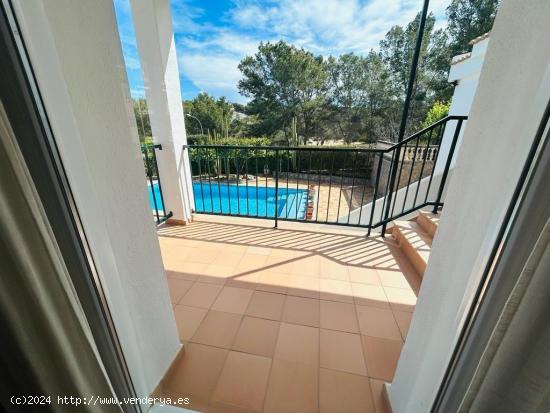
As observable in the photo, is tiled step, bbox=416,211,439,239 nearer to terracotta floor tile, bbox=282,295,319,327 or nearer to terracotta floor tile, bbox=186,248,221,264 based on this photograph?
terracotta floor tile, bbox=282,295,319,327

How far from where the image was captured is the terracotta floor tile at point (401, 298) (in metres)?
1.70

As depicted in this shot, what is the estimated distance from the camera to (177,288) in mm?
1844

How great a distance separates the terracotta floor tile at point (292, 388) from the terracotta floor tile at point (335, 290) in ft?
1.95

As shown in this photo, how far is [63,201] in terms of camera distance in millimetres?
598

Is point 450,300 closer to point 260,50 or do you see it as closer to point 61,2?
point 61,2

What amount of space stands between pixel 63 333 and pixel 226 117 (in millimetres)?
15498

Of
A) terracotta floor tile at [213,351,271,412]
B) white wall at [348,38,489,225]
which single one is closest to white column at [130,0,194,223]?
terracotta floor tile at [213,351,271,412]

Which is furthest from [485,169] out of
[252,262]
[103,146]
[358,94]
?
[358,94]

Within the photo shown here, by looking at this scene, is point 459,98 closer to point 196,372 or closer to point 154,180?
point 154,180

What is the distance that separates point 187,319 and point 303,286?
34.7 inches

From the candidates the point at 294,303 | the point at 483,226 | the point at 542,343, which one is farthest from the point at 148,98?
the point at 542,343

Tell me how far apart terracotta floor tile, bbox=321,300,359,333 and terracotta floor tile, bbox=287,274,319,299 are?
0.39 feet

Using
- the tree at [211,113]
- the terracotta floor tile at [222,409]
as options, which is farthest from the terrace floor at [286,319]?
the tree at [211,113]

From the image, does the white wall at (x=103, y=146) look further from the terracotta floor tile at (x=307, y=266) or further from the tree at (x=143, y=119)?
the tree at (x=143, y=119)
